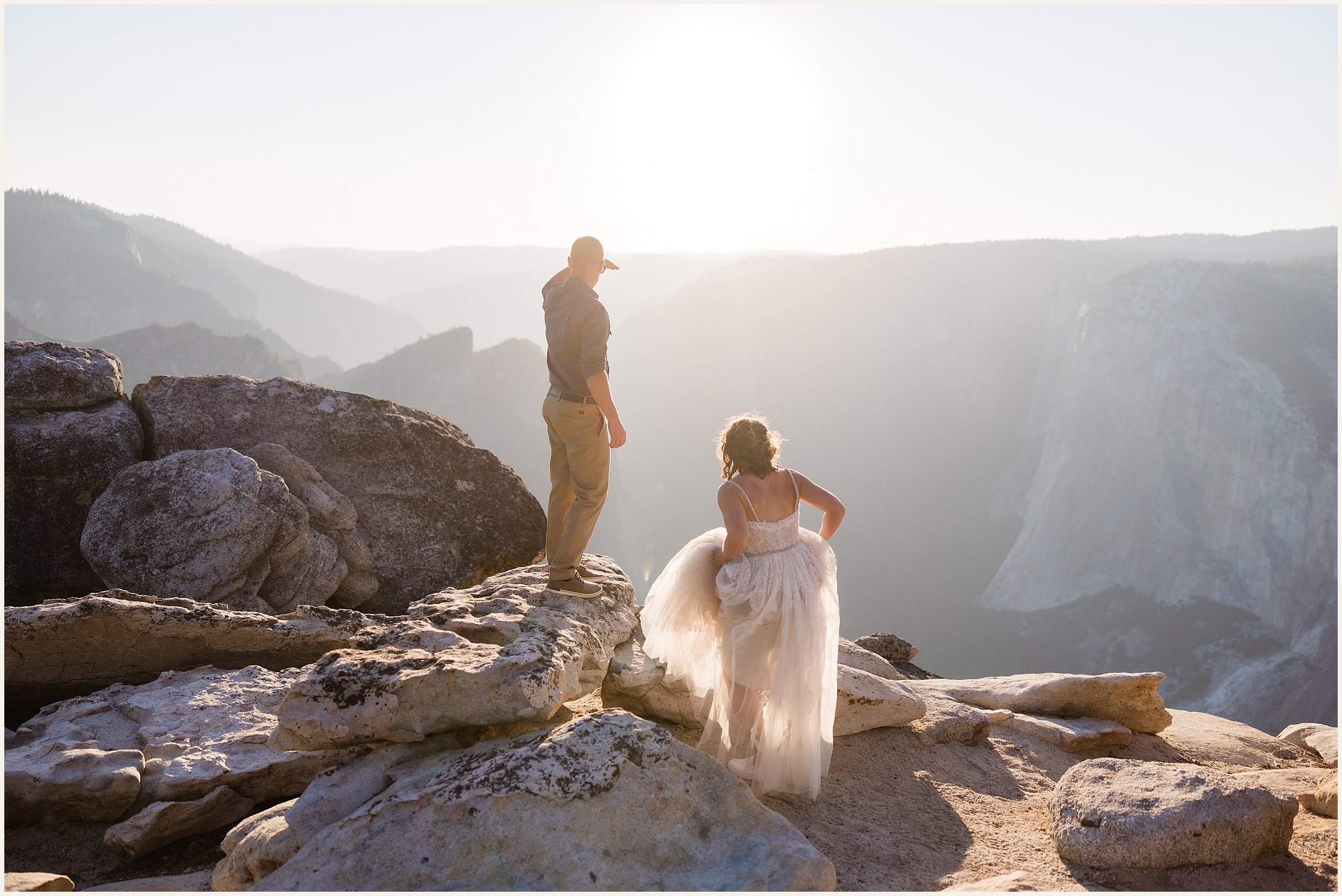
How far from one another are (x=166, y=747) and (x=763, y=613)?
3299mm

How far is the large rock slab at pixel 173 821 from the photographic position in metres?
3.52

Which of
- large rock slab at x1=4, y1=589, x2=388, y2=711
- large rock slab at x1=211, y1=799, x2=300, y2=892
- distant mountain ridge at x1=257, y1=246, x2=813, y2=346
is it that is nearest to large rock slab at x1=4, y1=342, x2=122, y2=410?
large rock slab at x1=4, y1=589, x2=388, y2=711

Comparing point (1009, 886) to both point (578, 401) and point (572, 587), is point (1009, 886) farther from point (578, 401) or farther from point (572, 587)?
point (578, 401)

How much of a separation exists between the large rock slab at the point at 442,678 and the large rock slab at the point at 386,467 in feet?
9.02

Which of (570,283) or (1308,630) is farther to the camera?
(1308,630)

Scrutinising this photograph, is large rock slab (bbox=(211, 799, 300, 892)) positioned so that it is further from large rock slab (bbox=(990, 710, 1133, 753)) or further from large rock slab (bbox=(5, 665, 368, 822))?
large rock slab (bbox=(990, 710, 1133, 753))

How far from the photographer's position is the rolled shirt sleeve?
4020 mm

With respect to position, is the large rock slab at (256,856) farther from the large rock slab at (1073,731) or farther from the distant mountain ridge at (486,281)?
the distant mountain ridge at (486,281)

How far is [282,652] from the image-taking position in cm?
496

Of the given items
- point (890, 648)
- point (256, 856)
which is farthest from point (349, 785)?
point (890, 648)

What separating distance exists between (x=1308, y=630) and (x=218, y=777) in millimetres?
34561

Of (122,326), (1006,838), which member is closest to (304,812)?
(1006,838)

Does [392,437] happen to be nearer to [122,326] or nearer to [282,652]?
[282,652]

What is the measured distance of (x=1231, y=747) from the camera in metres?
6.07
